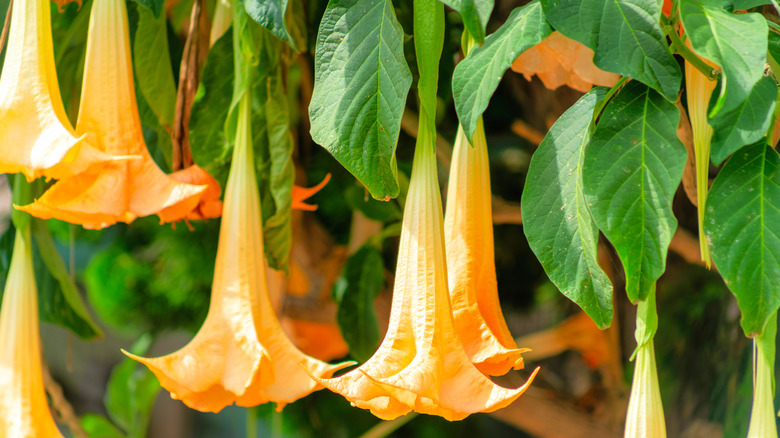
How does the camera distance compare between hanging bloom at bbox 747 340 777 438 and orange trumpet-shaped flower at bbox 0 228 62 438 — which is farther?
orange trumpet-shaped flower at bbox 0 228 62 438

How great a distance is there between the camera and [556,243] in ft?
1.21

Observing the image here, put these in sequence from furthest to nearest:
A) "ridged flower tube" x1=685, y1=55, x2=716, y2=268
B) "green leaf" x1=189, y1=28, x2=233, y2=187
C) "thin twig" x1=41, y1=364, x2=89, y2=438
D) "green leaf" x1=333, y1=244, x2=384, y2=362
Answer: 1. "thin twig" x1=41, y1=364, x2=89, y2=438
2. "green leaf" x1=333, y1=244, x2=384, y2=362
3. "green leaf" x1=189, y1=28, x2=233, y2=187
4. "ridged flower tube" x1=685, y1=55, x2=716, y2=268

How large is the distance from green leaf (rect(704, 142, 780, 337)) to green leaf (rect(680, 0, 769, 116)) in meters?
0.07

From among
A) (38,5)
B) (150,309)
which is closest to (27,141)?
(38,5)

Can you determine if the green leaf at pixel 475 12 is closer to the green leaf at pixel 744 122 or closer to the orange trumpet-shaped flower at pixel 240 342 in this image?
the green leaf at pixel 744 122

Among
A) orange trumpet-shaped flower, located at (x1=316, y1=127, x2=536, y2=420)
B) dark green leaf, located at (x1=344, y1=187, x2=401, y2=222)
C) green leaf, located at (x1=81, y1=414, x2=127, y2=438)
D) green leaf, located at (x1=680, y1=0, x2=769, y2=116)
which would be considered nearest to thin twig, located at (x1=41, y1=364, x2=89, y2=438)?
green leaf, located at (x1=81, y1=414, x2=127, y2=438)

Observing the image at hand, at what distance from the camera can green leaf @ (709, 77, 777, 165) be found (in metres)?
0.33

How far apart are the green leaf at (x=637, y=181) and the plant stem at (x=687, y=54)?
0.14 feet

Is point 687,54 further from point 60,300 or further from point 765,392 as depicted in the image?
point 60,300

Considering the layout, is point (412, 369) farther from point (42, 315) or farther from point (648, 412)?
point (42, 315)

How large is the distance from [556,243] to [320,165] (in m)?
0.61

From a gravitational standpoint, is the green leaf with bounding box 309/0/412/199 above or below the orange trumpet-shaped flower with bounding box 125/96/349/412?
above

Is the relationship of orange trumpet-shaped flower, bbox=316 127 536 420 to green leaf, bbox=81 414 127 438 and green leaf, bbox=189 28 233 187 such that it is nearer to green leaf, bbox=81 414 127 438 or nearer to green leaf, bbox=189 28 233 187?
green leaf, bbox=189 28 233 187

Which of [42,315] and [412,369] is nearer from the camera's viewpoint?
[412,369]
